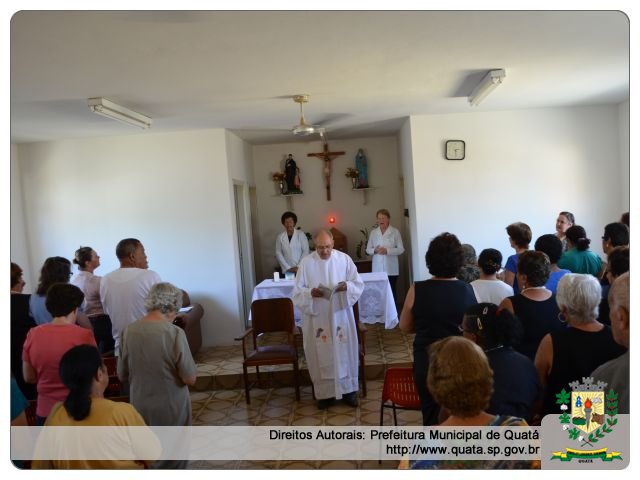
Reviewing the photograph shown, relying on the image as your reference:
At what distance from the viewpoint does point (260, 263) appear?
7.65 m

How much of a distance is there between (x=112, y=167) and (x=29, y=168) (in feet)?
2.78

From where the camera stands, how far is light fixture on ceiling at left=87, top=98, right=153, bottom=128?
12.7 feet

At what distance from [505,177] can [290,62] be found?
130 inches

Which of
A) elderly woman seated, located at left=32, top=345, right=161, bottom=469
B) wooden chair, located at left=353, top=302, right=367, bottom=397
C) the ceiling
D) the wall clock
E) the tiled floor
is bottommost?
the tiled floor

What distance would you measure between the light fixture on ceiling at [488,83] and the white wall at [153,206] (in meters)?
2.76

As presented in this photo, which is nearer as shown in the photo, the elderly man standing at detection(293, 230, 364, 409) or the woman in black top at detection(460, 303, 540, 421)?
the woman in black top at detection(460, 303, 540, 421)

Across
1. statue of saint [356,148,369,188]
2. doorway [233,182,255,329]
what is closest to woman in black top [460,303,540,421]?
doorway [233,182,255,329]

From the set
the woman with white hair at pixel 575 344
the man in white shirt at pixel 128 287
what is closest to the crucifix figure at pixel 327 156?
the man in white shirt at pixel 128 287

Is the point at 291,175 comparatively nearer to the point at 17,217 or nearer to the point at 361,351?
the point at 17,217

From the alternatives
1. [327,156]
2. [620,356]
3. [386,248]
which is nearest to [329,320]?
[620,356]

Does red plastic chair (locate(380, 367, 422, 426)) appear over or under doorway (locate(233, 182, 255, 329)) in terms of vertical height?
under

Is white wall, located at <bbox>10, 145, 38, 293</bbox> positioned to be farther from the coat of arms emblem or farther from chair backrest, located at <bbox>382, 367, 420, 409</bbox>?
the coat of arms emblem

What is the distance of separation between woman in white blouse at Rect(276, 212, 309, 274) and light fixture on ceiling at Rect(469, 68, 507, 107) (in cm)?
294

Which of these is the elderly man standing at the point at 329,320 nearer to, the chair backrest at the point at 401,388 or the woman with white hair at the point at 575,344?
the chair backrest at the point at 401,388
